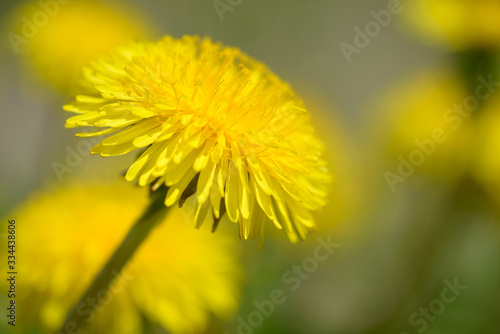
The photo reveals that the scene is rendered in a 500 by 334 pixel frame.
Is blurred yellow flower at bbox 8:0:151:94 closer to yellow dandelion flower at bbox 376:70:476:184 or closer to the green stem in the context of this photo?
the green stem

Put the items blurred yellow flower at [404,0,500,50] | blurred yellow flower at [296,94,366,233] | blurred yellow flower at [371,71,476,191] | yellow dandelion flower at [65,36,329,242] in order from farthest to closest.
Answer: blurred yellow flower at [296,94,366,233], blurred yellow flower at [371,71,476,191], blurred yellow flower at [404,0,500,50], yellow dandelion flower at [65,36,329,242]

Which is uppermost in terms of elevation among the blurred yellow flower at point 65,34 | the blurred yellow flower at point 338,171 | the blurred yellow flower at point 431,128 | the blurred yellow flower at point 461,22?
the blurred yellow flower at point 461,22

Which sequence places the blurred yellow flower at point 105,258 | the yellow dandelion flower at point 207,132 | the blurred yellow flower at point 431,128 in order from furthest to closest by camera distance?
the blurred yellow flower at point 431,128
the blurred yellow flower at point 105,258
the yellow dandelion flower at point 207,132

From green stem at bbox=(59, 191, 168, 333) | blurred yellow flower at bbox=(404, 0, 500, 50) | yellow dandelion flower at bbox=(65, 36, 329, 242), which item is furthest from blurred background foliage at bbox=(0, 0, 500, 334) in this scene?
yellow dandelion flower at bbox=(65, 36, 329, 242)

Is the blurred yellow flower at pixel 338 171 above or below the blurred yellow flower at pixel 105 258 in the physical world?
above

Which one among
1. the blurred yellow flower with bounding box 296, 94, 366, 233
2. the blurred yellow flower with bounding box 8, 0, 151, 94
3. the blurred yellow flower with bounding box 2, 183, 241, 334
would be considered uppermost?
the blurred yellow flower with bounding box 296, 94, 366, 233

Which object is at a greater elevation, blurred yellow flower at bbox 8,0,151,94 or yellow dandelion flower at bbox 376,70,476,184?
yellow dandelion flower at bbox 376,70,476,184

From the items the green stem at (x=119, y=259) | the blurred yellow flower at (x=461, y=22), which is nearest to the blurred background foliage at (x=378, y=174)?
the blurred yellow flower at (x=461, y=22)

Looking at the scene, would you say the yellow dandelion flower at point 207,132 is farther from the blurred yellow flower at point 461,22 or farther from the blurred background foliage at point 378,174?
the blurred yellow flower at point 461,22

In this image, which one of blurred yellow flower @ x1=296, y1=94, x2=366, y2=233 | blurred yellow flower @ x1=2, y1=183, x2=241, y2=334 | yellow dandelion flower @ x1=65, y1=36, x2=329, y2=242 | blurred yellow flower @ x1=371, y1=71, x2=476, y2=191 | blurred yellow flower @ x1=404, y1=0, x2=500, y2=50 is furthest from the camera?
blurred yellow flower @ x1=296, y1=94, x2=366, y2=233
